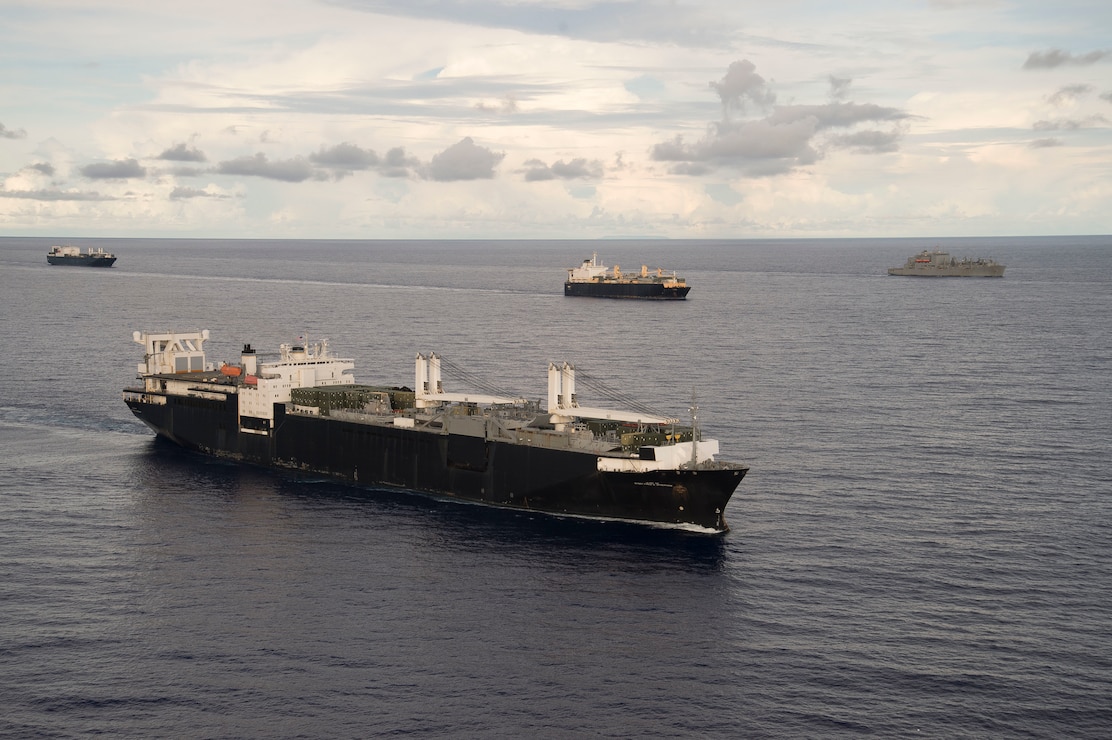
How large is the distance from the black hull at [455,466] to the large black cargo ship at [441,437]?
3.9 inches

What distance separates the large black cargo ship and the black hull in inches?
3.9

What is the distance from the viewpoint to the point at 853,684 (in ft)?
163

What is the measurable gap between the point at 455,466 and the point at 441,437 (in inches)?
109

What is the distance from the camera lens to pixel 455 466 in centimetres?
8438

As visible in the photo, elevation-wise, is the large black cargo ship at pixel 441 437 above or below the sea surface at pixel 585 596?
above

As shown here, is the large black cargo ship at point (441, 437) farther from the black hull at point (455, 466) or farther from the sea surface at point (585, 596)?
the sea surface at point (585, 596)

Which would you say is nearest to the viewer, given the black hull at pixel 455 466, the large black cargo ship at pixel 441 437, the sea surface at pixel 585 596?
the sea surface at pixel 585 596

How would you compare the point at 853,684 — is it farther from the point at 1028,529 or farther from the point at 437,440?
the point at 437,440

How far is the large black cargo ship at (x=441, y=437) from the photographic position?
249 ft

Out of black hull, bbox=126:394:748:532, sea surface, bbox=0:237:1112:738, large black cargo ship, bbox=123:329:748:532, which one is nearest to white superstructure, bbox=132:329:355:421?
large black cargo ship, bbox=123:329:748:532

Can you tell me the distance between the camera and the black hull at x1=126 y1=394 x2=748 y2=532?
74750 millimetres

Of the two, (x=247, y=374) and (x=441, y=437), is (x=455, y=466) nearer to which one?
(x=441, y=437)

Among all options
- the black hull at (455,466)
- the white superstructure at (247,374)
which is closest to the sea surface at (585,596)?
the black hull at (455,466)

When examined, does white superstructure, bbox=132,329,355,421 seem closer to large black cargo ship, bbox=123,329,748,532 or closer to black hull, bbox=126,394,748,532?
large black cargo ship, bbox=123,329,748,532
